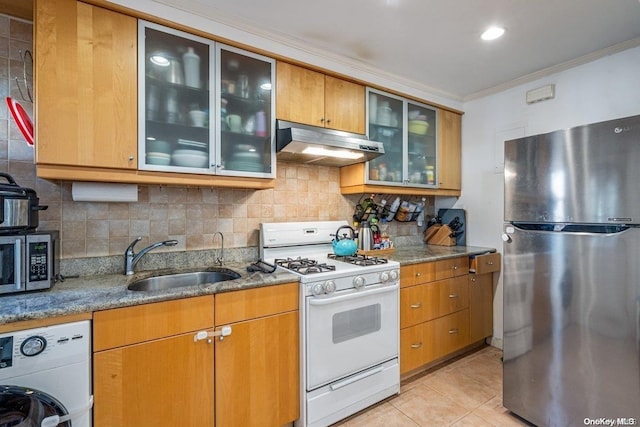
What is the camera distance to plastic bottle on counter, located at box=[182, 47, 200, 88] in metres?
1.69

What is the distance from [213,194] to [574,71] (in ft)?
9.71

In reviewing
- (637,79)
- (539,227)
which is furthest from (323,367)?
(637,79)

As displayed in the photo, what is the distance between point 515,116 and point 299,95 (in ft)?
6.72

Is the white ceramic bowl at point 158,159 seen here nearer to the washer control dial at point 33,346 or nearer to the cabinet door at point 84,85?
the cabinet door at point 84,85

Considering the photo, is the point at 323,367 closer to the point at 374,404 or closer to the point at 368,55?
the point at 374,404

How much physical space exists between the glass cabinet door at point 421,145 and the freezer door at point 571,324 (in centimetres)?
111

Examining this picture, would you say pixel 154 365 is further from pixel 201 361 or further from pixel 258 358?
pixel 258 358

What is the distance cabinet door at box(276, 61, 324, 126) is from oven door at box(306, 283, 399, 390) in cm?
124

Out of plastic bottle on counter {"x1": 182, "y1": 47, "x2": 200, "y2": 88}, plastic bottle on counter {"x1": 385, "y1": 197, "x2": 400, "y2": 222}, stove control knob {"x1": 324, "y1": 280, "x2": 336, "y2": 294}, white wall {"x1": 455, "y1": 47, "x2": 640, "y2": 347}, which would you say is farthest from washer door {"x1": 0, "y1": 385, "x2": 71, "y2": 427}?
white wall {"x1": 455, "y1": 47, "x2": 640, "y2": 347}

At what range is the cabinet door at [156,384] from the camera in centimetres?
122

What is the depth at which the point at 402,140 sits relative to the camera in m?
2.67

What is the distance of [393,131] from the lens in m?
2.62

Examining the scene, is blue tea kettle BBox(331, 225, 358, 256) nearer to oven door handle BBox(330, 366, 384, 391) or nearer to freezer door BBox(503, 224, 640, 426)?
oven door handle BBox(330, 366, 384, 391)

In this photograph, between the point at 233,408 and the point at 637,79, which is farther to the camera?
the point at 637,79
